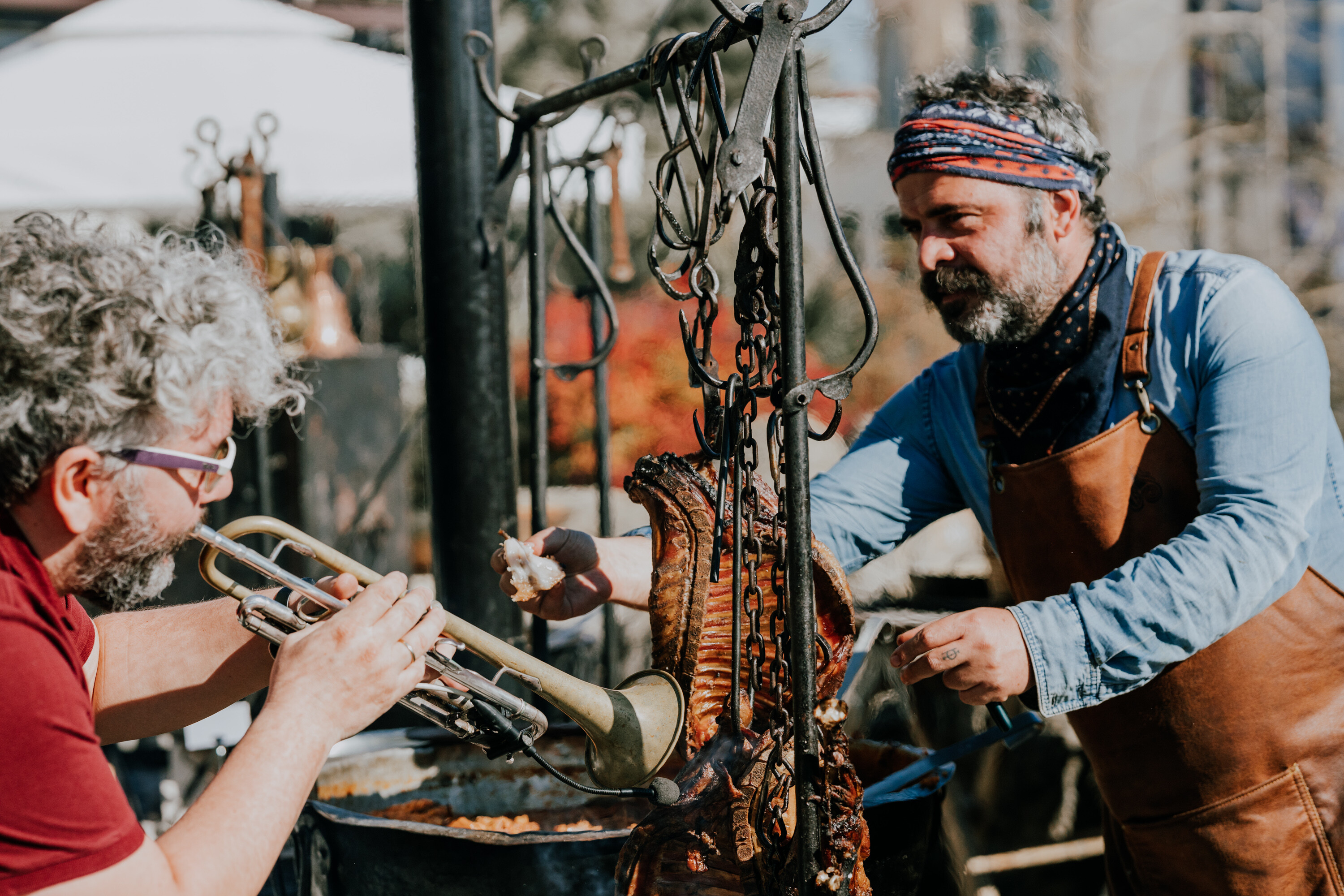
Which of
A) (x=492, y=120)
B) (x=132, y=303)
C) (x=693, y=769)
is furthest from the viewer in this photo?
(x=492, y=120)

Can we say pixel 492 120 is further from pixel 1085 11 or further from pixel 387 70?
pixel 1085 11

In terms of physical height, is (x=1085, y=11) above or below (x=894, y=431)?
above

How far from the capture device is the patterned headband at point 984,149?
2328 millimetres

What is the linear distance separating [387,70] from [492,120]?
482cm

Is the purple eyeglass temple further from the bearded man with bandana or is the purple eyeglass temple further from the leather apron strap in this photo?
the leather apron strap

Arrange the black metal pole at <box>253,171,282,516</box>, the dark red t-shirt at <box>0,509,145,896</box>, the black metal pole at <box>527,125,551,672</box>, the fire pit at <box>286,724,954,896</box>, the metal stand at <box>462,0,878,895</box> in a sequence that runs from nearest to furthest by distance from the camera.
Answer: the dark red t-shirt at <box>0,509,145,896</box>, the metal stand at <box>462,0,878,895</box>, the fire pit at <box>286,724,954,896</box>, the black metal pole at <box>527,125,551,672</box>, the black metal pole at <box>253,171,282,516</box>

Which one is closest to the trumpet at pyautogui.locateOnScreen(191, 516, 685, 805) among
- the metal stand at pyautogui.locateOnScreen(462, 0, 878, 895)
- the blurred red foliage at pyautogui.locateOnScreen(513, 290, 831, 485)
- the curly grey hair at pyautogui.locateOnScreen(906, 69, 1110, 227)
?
the metal stand at pyautogui.locateOnScreen(462, 0, 878, 895)

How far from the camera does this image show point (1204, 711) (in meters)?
2.21

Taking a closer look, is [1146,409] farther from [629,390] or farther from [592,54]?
[629,390]

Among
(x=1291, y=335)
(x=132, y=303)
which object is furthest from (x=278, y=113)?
(x=1291, y=335)

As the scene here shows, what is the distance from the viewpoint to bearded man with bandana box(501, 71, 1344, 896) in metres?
1.95

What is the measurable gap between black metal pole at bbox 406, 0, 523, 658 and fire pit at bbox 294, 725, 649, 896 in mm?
538

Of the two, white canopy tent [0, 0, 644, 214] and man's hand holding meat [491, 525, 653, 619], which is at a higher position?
white canopy tent [0, 0, 644, 214]

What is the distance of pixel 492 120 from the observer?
3.28 metres
